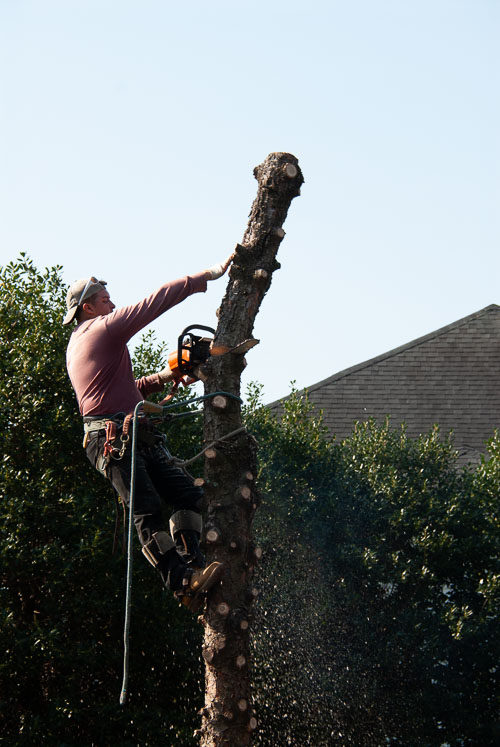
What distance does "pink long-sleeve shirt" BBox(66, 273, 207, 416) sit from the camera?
4.76 m

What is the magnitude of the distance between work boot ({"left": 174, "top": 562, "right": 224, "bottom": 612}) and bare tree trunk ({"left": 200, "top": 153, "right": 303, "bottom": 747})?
0.08 m

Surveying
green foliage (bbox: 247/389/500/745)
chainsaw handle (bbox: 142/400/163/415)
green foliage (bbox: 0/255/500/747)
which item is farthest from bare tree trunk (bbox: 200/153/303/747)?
green foliage (bbox: 247/389/500/745)

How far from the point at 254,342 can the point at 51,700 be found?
3901 millimetres

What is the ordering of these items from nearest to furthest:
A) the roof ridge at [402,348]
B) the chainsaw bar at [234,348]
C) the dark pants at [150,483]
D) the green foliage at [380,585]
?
the dark pants at [150,483] → the chainsaw bar at [234,348] → the green foliage at [380,585] → the roof ridge at [402,348]

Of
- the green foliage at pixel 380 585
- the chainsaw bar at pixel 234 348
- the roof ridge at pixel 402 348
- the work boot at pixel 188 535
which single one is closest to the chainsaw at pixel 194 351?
the chainsaw bar at pixel 234 348

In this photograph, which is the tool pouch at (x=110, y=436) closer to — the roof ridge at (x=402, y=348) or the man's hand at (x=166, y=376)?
the man's hand at (x=166, y=376)

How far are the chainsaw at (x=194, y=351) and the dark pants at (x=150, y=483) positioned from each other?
43 cm

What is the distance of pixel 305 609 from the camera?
9.28 m

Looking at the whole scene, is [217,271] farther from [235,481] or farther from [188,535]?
[188,535]

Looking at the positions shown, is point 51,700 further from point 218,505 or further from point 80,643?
point 218,505

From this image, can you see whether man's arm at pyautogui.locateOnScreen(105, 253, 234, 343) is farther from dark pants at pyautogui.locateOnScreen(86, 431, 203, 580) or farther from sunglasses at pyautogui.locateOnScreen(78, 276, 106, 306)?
dark pants at pyautogui.locateOnScreen(86, 431, 203, 580)

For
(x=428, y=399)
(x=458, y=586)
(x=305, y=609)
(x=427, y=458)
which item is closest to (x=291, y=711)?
(x=305, y=609)

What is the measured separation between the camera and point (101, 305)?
5219 mm

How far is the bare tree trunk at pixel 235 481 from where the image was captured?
4.75 m
